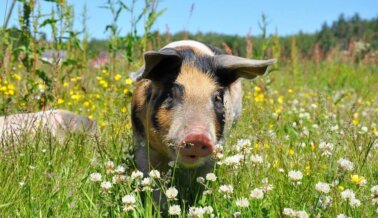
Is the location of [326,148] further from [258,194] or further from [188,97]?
[188,97]

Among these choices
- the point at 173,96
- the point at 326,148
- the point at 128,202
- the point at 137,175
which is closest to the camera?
the point at 128,202

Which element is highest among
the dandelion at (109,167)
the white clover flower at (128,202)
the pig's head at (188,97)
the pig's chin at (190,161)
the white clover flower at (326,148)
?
the pig's head at (188,97)

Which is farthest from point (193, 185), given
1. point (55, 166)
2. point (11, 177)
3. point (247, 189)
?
point (11, 177)

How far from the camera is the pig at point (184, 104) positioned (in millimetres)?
3172

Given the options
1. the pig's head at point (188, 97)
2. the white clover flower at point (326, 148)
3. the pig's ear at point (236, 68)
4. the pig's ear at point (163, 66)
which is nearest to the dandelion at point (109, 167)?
the pig's head at point (188, 97)

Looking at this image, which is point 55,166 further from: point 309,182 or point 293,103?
point 293,103

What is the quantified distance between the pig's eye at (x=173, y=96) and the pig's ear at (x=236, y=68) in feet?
1.29

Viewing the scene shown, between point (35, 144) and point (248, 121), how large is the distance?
175 centimetres

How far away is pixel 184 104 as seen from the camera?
3357 millimetres

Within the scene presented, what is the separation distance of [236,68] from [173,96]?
533 mm

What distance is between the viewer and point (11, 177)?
Result: 3.08 metres

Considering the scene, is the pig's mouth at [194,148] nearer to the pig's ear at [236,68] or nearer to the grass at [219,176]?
the grass at [219,176]

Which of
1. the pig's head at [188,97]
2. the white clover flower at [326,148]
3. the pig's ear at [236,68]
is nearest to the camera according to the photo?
the pig's head at [188,97]

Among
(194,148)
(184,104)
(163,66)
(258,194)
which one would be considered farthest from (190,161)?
(163,66)
